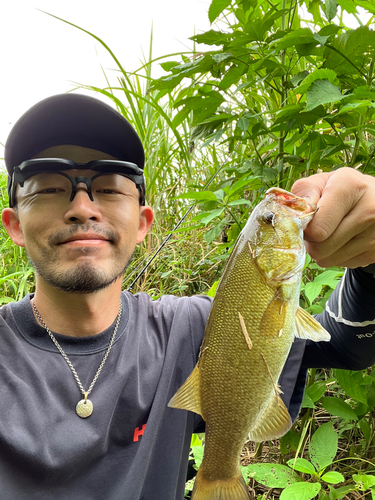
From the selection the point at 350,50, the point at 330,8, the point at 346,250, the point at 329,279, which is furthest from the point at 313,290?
the point at 330,8

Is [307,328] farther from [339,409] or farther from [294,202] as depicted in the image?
[339,409]

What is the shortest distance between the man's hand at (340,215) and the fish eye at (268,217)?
10cm

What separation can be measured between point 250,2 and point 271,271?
110 centimetres

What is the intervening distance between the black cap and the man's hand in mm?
967

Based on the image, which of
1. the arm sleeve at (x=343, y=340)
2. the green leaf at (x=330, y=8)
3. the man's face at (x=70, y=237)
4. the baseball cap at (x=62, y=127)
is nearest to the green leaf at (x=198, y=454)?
the arm sleeve at (x=343, y=340)

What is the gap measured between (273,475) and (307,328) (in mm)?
854

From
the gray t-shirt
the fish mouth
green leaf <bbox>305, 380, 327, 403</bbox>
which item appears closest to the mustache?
the gray t-shirt

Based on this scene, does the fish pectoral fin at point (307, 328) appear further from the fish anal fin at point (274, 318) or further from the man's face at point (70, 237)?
the man's face at point (70, 237)

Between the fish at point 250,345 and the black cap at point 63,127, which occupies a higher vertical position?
the black cap at point 63,127

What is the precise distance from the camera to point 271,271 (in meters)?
1.05

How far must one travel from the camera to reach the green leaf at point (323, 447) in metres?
1.43

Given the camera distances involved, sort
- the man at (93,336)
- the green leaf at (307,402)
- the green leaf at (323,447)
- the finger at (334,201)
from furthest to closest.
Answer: the green leaf at (307,402), the green leaf at (323,447), the man at (93,336), the finger at (334,201)

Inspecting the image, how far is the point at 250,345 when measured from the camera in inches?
39.9

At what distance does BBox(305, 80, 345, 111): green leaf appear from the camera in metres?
1.12
